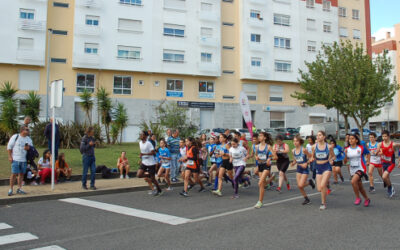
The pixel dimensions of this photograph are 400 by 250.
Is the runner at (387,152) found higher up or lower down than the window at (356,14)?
lower down

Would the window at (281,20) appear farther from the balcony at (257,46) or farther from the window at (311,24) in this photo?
the balcony at (257,46)

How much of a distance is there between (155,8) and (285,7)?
16213mm

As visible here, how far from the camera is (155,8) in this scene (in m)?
35.9

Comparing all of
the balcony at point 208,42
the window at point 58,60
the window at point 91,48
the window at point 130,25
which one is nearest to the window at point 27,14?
the window at point 58,60

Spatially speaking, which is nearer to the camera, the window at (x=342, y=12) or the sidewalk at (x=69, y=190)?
the sidewalk at (x=69, y=190)

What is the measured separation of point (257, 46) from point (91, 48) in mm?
18268

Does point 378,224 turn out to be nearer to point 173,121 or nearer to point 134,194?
point 134,194

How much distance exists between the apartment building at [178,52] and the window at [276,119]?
4.9 inches

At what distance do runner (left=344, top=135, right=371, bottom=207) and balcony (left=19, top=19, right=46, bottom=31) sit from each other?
102ft

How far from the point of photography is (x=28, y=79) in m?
32.2

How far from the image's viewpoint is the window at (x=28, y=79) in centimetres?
3198

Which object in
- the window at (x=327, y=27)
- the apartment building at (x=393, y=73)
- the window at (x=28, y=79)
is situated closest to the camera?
the window at (x=28, y=79)

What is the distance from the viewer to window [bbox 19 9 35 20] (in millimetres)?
31719

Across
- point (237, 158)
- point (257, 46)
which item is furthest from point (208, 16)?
point (237, 158)
